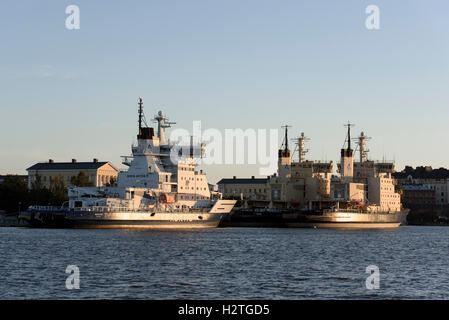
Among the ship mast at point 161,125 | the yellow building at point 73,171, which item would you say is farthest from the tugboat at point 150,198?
the yellow building at point 73,171

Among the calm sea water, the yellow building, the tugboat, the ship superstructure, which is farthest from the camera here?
the yellow building

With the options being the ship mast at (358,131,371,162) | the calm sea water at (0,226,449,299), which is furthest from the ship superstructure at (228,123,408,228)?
the calm sea water at (0,226,449,299)

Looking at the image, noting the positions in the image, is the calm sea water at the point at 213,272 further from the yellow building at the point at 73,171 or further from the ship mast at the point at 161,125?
the yellow building at the point at 73,171

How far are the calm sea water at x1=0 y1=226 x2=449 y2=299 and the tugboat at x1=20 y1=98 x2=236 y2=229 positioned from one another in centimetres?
3160

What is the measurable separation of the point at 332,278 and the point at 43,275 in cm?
1338

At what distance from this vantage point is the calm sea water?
3055 cm

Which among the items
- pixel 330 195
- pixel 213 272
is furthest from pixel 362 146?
pixel 213 272

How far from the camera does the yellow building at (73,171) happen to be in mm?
170387

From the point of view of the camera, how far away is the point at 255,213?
123 m

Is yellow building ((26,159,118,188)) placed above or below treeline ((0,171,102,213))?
above

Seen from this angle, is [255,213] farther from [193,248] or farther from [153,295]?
[153,295]

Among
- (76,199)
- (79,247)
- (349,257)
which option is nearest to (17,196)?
(76,199)

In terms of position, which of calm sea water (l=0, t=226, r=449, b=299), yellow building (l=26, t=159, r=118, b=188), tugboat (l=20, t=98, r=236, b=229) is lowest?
calm sea water (l=0, t=226, r=449, b=299)

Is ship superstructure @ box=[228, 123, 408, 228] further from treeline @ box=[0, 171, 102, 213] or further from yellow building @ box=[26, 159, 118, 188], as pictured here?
yellow building @ box=[26, 159, 118, 188]
